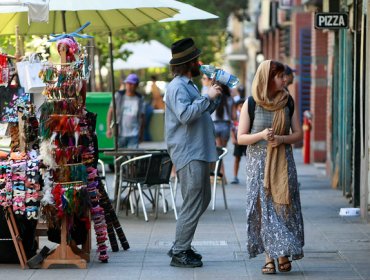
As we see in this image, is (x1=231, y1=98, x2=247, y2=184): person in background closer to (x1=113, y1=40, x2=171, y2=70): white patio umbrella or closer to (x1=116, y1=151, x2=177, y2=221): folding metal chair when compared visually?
(x1=116, y1=151, x2=177, y2=221): folding metal chair

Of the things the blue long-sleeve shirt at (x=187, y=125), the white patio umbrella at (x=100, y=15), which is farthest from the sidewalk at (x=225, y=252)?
the white patio umbrella at (x=100, y=15)

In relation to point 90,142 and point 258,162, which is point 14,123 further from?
point 258,162

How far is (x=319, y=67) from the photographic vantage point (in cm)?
2431

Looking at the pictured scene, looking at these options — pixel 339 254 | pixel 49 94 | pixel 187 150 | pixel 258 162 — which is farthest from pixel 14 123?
pixel 339 254

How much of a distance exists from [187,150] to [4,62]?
2.21 m

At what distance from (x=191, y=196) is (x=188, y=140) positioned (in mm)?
477

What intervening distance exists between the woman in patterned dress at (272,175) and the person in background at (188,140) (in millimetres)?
358

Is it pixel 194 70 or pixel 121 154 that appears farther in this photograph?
pixel 121 154

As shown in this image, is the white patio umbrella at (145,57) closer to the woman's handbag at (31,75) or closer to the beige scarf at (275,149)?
the woman's handbag at (31,75)

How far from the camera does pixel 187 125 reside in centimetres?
962

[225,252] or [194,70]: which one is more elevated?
[194,70]

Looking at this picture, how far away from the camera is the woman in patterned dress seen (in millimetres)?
9289

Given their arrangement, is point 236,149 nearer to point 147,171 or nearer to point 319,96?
point 147,171

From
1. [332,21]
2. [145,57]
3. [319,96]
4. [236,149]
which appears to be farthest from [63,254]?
[145,57]
